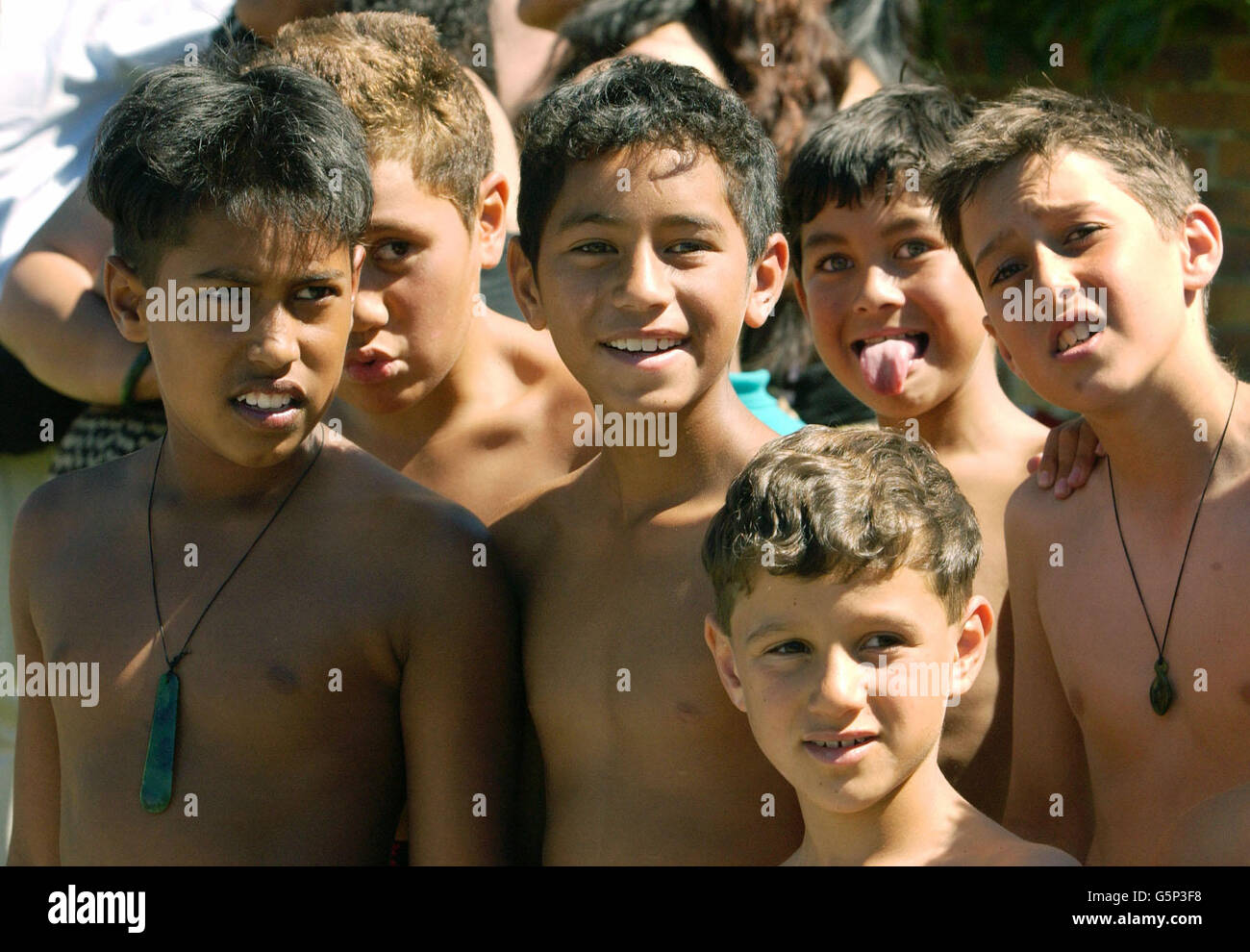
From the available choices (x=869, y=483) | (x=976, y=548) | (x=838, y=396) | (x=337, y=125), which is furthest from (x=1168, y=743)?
(x=838, y=396)

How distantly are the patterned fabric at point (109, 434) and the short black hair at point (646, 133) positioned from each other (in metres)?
1.14

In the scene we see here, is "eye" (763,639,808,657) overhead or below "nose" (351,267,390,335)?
below

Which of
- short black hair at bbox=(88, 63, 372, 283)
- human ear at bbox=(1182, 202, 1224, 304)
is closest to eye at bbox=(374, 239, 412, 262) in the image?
short black hair at bbox=(88, 63, 372, 283)

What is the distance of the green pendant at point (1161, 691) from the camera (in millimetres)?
2275

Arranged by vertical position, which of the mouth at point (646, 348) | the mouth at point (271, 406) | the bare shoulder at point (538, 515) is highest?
the mouth at point (646, 348)

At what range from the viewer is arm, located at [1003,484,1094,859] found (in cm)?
247

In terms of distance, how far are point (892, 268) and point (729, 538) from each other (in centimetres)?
95

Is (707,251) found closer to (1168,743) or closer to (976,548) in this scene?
(976,548)

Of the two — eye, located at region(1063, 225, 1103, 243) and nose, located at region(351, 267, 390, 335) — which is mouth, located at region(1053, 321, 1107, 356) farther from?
nose, located at region(351, 267, 390, 335)

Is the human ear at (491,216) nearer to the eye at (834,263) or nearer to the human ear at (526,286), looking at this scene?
the human ear at (526,286)

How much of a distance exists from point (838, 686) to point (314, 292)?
1.01m

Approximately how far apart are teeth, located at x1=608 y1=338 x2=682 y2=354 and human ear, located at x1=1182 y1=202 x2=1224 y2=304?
2.65ft

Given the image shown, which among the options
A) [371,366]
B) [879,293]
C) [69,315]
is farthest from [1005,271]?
[69,315]

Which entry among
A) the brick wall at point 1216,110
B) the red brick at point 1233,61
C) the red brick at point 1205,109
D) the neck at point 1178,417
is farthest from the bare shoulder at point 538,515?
the red brick at point 1233,61
